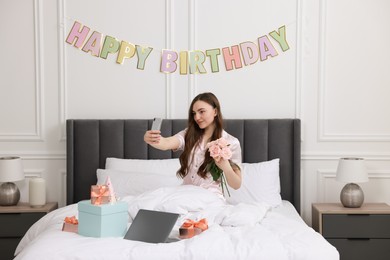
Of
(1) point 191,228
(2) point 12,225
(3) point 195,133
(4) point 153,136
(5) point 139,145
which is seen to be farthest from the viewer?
(5) point 139,145

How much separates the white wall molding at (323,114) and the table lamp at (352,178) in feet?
1.11

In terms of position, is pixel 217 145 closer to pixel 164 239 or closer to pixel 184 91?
pixel 164 239

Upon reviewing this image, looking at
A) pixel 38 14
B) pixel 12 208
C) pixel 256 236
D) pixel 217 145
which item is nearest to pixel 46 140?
pixel 12 208

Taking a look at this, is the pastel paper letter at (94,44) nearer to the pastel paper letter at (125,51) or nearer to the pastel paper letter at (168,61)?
the pastel paper letter at (125,51)

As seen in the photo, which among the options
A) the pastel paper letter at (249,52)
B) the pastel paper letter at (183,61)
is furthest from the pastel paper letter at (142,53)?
the pastel paper letter at (249,52)

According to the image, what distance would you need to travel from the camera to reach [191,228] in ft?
9.39

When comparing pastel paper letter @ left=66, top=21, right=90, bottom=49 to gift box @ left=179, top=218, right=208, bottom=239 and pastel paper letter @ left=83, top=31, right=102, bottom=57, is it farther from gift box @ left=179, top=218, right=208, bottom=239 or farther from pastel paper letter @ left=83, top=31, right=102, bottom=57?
gift box @ left=179, top=218, right=208, bottom=239

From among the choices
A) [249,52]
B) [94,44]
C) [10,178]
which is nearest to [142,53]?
[94,44]

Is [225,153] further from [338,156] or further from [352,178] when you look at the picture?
[338,156]

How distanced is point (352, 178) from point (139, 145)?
1.60 metres

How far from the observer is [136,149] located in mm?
4488

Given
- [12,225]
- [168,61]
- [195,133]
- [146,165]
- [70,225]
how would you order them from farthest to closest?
[168,61] < [146,165] < [12,225] < [195,133] < [70,225]

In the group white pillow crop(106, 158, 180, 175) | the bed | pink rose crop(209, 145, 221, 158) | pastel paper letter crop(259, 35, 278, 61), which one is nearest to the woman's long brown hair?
the bed

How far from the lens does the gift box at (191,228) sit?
285 centimetres
